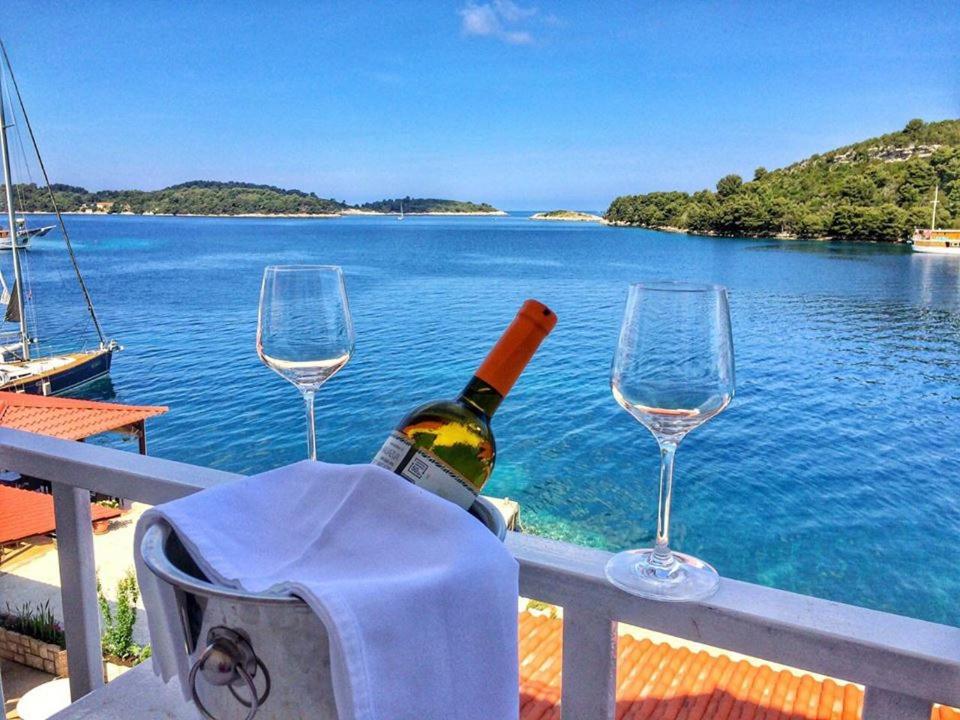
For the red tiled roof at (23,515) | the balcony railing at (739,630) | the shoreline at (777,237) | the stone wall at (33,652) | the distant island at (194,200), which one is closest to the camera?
the balcony railing at (739,630)

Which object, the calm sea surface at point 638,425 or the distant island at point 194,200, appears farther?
the distant island at point 194,200

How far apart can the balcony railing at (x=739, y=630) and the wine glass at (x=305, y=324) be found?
0.54 ft

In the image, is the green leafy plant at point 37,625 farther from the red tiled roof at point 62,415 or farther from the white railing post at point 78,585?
the white railing post at point 78,585

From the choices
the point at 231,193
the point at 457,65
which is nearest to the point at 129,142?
the point at 231,193

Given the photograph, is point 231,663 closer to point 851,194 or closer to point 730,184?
point 851,194

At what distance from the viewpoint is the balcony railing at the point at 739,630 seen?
19.6 inches

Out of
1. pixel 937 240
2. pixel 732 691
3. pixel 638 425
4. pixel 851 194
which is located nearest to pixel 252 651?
pixel 732 691

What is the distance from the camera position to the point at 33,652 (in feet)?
18.1

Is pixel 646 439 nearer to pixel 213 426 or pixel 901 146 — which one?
pixel 213 426

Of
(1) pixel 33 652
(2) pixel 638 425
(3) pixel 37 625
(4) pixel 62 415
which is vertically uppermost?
(4) pixel 62 415

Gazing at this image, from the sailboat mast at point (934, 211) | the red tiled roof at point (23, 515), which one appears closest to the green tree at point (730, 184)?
the sailboat mast at point (934, 211)

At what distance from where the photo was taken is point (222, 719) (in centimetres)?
44

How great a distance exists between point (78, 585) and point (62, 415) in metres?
11.1

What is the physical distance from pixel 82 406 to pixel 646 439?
11.7 m
